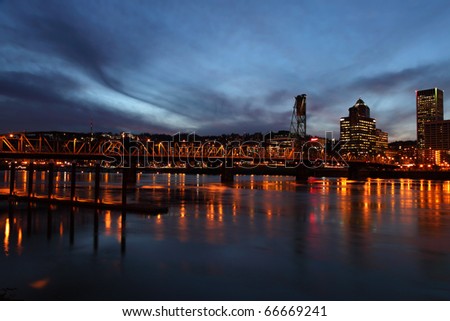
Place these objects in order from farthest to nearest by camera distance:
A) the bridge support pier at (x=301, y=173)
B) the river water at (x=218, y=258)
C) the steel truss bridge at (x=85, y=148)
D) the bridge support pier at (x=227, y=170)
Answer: the bridge support pier at (x=301, y=173) → the bridge support pier at (x=227, y=170) → the steel truss bridge at (x=85, y=148) → the river water at (x=218, y=258)

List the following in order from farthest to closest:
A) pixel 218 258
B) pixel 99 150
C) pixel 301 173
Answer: pixel 301 173 < pixel 99 150 < pixel 218 258

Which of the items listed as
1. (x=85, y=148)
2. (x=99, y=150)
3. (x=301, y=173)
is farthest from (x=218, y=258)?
(x=301, y=173)

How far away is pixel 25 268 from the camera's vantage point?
16.3m

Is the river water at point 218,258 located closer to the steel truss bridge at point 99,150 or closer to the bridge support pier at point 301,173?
the steel truss bridge at point 99,150

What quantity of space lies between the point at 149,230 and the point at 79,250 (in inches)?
250

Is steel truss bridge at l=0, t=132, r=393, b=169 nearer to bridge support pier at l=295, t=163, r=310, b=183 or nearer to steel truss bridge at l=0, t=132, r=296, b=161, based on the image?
steel truss bridge at l=0, t=132, r=296, b=161

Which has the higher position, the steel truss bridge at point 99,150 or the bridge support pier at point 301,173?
the steel truss bridge at point 99,150

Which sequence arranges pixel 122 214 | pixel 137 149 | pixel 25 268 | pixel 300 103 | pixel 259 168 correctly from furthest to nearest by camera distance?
pixel 259 168 → pixel 300 103 → pixel 137 149 → pixel 122 214 → pixel 25 268

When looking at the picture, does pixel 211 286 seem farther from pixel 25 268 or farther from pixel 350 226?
pixel 350 226

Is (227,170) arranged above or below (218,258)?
above

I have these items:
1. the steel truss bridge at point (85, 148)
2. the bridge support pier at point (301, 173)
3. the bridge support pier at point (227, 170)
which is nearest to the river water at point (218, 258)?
the steel truss bridge at point (85, 148)

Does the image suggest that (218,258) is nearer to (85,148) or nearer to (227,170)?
(85,148)
